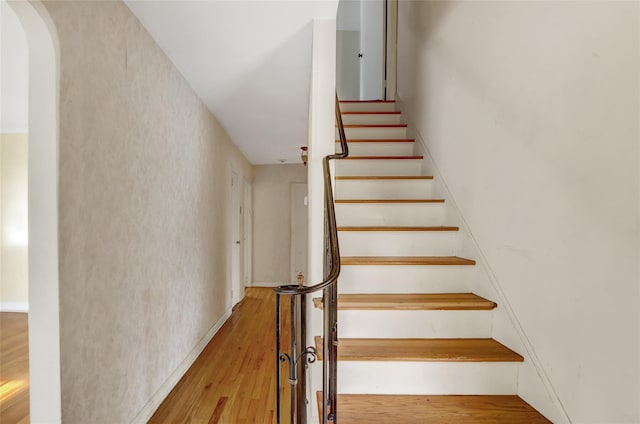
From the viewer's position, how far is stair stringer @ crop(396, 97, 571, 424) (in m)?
1.37

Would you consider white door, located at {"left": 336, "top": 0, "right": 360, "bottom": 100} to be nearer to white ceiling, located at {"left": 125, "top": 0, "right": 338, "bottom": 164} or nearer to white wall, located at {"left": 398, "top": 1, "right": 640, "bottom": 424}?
white ceiling, located at {"left": 125, "top": 0, "right": 338, "bottom": 164}

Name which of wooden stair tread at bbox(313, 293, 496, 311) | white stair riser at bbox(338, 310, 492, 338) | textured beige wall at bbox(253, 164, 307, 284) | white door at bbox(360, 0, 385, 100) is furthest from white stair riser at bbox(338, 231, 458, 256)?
textured beige wall at bbox(253, 164, 307, 284)

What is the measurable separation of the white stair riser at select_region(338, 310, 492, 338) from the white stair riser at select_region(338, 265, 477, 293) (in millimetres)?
232

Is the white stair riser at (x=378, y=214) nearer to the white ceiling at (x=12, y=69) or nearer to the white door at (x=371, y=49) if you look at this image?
the white ceiling at (x=12, y=69)

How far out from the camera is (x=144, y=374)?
2.22 metres

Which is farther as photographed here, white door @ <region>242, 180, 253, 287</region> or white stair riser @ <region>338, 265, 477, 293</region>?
white door @ <region>242, 180, 253, 287</region>

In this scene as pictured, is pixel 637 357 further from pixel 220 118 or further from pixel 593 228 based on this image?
pixel 220 118

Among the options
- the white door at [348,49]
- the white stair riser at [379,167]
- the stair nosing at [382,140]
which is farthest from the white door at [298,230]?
the white stair riser at [379,167]

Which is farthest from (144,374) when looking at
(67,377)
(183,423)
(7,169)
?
(7,169)

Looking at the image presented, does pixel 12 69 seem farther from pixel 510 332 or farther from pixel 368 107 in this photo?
pixel 510 332

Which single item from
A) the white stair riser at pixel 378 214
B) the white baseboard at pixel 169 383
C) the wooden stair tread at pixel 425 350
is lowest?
the white baseboard at pixel 169 383

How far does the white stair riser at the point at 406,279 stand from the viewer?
1966mm

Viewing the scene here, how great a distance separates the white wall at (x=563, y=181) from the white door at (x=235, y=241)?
3.87 meters

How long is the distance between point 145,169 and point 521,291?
2294 millimetres
